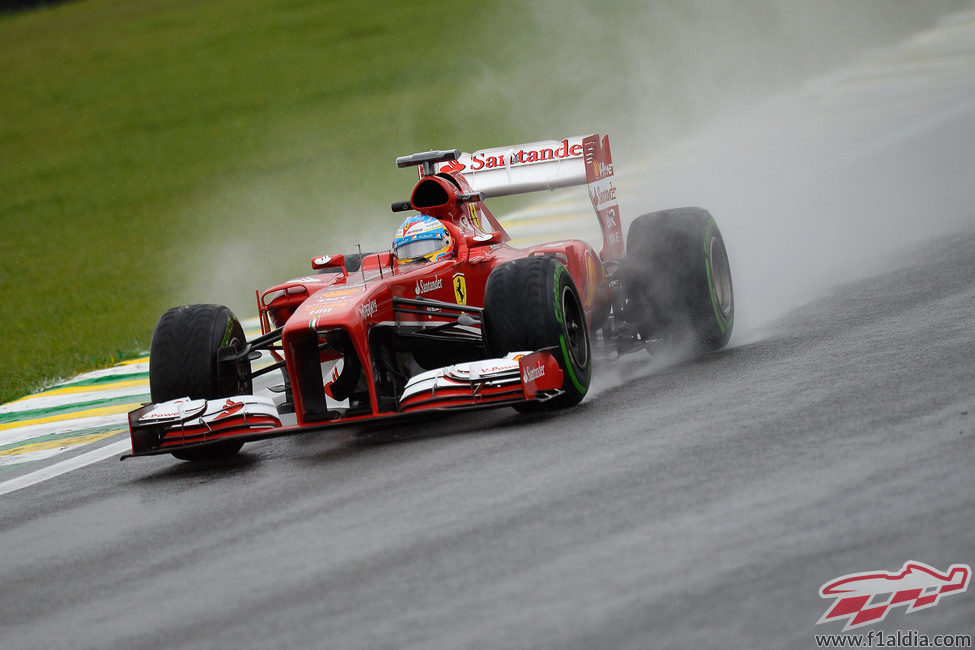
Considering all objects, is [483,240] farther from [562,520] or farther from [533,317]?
[562,520]

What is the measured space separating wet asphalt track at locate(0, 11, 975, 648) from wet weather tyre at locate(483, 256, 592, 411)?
208 mm

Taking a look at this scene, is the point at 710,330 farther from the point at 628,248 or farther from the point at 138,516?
the point at 138,516

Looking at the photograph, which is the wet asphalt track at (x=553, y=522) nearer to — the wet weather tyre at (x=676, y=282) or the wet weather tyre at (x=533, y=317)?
the wet weather tyre at (x=533, y=317)

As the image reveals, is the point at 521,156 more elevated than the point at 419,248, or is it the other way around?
the point at 521,156

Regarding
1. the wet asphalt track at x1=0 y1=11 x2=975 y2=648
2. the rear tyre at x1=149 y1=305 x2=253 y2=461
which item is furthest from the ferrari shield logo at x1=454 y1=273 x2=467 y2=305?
the rear tyre at x1=149 y1=305 x2=253 y2=461

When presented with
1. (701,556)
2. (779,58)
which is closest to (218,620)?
(701,556)

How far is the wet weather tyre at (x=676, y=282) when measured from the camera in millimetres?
10047

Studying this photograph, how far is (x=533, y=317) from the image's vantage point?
8430mm

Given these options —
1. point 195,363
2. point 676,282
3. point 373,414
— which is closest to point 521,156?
point 676,282

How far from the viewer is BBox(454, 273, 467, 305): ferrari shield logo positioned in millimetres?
9602

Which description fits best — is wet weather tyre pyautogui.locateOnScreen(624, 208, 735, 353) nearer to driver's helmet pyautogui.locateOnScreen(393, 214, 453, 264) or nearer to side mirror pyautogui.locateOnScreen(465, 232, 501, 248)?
side mirror pyautogui.locateOnScreen(465, 232, 501, 248)

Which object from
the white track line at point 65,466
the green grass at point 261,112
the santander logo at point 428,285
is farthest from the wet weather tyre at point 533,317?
the green grass at point 261,112

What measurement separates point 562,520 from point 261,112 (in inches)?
1117

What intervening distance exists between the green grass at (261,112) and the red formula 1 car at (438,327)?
7.16 metres
